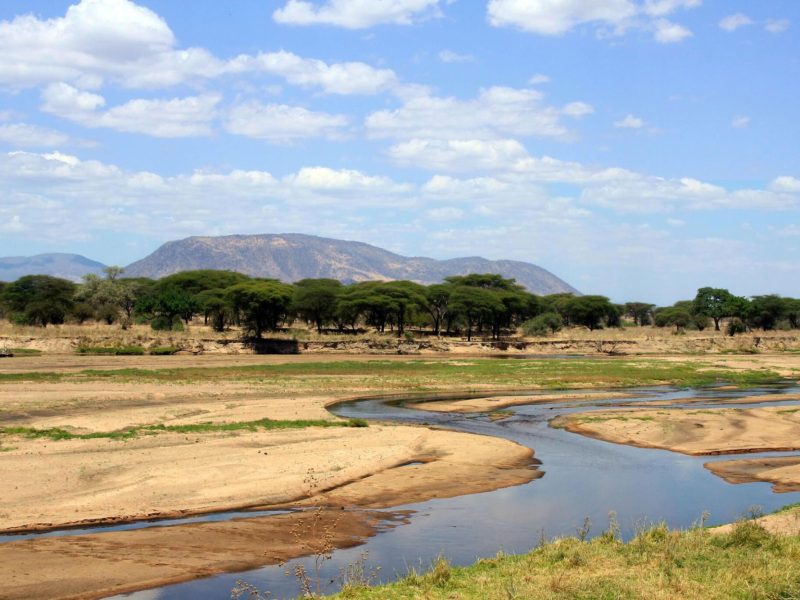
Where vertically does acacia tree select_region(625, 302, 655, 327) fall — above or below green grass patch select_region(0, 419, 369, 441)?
above

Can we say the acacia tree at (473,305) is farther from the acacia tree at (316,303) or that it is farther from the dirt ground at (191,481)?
the dirt ground at (191,481)

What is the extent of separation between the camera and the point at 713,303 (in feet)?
439

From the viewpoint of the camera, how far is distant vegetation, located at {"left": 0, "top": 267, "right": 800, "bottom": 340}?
98688 millimetres

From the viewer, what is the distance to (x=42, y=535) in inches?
715

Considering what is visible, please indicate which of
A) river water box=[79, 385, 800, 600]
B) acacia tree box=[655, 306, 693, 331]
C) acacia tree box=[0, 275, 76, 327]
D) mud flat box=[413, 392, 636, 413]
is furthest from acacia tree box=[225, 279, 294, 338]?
acacia tree box=[655, 306, 693, 331]

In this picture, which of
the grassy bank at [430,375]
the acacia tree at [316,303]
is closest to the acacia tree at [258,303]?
the acacia tree at [316,303]

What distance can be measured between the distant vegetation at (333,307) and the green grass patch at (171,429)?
59778mm

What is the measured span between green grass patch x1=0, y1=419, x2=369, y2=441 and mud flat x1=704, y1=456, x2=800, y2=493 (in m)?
14.6

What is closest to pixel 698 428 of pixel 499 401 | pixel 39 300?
pixel 499 401

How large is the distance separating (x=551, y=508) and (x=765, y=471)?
30.5 feet

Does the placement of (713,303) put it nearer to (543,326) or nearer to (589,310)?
(589,310)

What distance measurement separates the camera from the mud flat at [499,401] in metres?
44.5

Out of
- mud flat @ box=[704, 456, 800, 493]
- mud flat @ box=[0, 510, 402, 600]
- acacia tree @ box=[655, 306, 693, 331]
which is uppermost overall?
acacia tree @ box=[655, 306, 693, 331]

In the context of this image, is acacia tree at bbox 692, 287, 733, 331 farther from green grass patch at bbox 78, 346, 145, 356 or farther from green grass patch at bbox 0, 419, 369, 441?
green grass patch at bbox 0, 419, 369, 441
